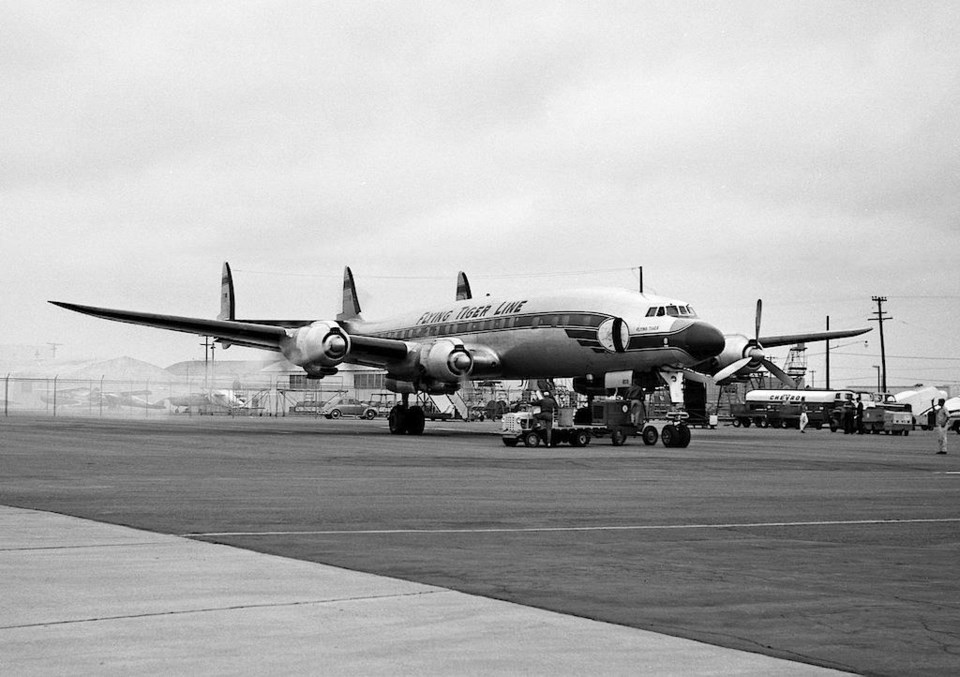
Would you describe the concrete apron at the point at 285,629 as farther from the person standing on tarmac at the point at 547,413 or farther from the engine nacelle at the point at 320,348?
the engine nacelle at the point at 320,348

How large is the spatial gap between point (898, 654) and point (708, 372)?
110 feet

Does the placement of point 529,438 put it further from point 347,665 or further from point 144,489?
point 347,665

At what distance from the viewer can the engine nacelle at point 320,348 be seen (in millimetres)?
38875

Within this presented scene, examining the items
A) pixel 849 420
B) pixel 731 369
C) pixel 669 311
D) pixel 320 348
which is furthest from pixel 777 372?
pixel 849 420

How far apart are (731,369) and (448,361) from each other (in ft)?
32.6

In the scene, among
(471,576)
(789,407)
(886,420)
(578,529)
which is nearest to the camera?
(471,576)

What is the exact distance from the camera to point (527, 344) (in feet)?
128

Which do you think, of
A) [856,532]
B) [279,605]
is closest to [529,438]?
[856,532]

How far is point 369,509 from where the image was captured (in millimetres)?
13805

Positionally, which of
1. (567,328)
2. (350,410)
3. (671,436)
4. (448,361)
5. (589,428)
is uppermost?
(567,328)

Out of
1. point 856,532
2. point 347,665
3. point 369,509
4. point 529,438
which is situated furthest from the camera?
point 529,438

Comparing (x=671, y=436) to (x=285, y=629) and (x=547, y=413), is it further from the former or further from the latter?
(x=285, y=629)

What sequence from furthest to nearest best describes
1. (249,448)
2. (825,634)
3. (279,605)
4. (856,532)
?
(249,448) → (856,532) → (279,605) → (825,634)

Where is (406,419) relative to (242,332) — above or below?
below
